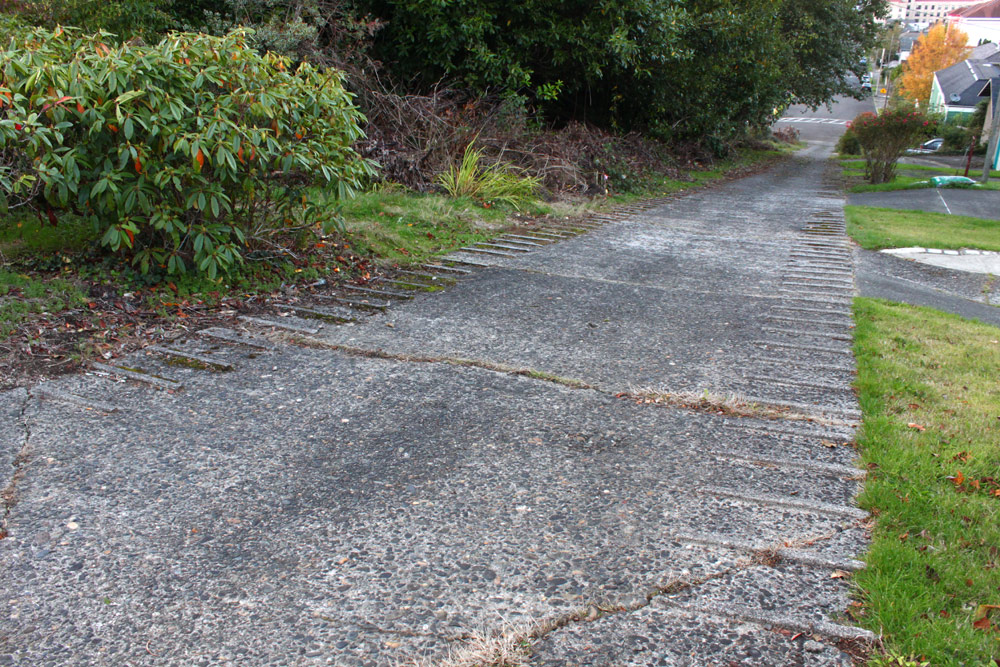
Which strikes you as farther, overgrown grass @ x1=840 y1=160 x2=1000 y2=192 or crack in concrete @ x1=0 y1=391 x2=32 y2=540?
overgrown grass @ x1=840 y1=160 x2=1000 y2=192

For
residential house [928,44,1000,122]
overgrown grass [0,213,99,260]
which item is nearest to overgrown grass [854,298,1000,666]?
overgrown grass [0,213,99,260]

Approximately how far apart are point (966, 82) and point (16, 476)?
5899 centimetres

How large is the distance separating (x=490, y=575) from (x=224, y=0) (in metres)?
10.4

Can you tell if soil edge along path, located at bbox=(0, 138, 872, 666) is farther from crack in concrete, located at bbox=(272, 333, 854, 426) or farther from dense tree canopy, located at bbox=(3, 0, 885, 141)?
dense tree canopy, located at bbox=(3, 0, 885, 141)

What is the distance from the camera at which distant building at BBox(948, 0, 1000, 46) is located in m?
92.1

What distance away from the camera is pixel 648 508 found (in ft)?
9.64

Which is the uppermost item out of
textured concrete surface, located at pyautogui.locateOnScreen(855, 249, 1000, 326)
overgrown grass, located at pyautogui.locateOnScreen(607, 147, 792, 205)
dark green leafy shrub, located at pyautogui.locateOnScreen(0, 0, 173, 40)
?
dark green leafy shrub, located at pyautogui.locateOnScreen(0, 0, 173, 40)

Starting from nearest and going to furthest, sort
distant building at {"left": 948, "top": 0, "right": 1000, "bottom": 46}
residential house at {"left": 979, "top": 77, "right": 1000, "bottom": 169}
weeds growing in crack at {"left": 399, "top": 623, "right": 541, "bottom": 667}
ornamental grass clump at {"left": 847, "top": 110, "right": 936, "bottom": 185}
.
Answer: weeds growing in crack at {"left": 399, "top": 623, "right": 541, "bottom": 667}, ornamental grass clump at {"left": 847, "top": 110, "right": 936, "bottom": 185}, residential house at {"left": 979, "top": 77, "right": 1000, "bottom": 169}, distant building at {"left": 948, "top": 0, "right": 1000, "bottom": 46}

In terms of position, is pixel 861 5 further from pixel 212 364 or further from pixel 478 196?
pixel 212 364

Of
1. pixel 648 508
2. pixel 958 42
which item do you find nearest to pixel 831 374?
pixel 648 508

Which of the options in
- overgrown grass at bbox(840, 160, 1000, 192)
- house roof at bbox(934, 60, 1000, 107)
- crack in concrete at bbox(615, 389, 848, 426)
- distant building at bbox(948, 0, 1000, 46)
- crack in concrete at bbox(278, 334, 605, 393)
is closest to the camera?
crack in concrete at bbox(615, 389, 848, 426)

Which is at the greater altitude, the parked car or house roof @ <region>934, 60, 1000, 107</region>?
house roof @ <region>934, 60, 1000, 107</region>

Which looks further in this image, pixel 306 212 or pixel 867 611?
pixel 306 212

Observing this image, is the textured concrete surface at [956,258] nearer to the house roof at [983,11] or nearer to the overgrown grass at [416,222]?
the overgrown grass at [416,222]
